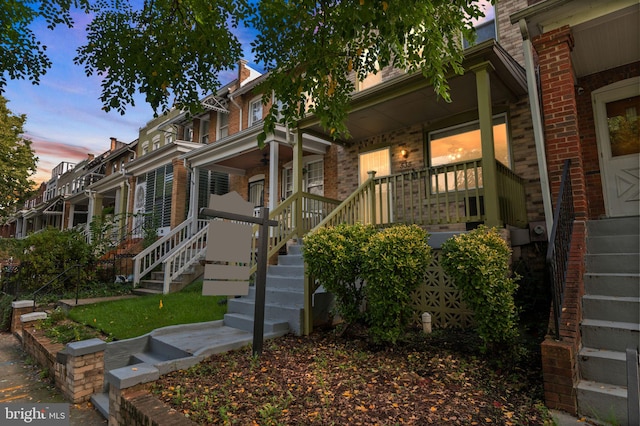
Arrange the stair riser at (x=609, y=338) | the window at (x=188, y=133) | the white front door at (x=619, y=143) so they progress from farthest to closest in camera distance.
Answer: the window at (x=188, y=133), the white front door at (x=619, y=143), the stair riser at (x=609, y=338)

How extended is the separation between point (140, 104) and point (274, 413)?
526 centimetres

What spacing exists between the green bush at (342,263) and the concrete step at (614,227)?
3.00m

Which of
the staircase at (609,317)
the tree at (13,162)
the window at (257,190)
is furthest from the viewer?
the tree at (13,162)

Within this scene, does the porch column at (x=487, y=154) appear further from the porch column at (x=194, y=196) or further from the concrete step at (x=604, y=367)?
the porch column at (x=194, y=196)

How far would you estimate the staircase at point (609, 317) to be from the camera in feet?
9.30

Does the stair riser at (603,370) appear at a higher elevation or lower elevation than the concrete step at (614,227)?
lower

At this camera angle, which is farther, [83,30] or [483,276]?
[83,30]

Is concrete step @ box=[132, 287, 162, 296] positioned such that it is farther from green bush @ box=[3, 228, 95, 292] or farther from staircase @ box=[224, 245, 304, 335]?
staircase @ box=[224, 245, 304, 335]

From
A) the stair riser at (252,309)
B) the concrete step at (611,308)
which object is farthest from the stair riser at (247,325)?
the concrete step at (611,308)

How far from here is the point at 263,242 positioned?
454 cm

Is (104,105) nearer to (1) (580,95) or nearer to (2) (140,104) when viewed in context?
(2) (140,104)

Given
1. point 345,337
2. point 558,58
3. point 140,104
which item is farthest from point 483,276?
point 140,104

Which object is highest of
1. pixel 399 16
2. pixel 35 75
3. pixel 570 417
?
pixel 35 75

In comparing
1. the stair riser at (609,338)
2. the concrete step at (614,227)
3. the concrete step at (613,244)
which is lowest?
the stair riser at (609,338)
